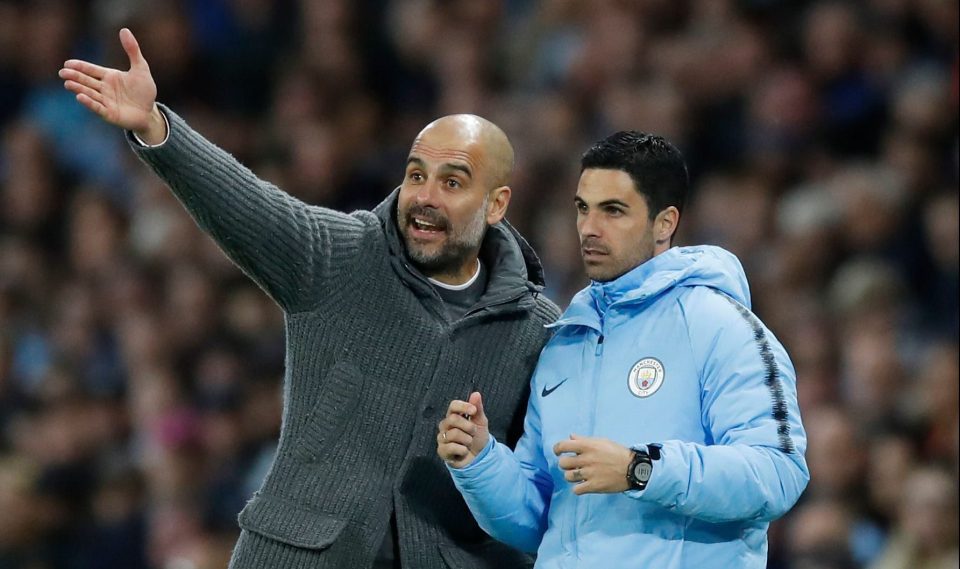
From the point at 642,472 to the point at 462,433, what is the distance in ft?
1.51

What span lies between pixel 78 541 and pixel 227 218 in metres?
4.80

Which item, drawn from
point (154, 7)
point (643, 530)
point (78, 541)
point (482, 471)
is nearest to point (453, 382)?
point (482, 471)

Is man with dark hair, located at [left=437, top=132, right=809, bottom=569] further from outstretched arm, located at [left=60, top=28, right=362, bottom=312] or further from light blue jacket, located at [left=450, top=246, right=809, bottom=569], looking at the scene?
outstretched arm, located at [left=60, top=28, right=362, bottom=312]

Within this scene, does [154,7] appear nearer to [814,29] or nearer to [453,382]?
[814,29]

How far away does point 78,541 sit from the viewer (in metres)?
8.18

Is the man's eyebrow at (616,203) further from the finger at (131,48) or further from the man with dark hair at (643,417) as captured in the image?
the finger at (131,48)

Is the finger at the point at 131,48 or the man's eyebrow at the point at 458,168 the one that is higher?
the man's eyebrow at the point at 458,168

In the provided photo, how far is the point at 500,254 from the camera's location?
14.4 ft

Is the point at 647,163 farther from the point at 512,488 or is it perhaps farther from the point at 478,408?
the point at 512,488

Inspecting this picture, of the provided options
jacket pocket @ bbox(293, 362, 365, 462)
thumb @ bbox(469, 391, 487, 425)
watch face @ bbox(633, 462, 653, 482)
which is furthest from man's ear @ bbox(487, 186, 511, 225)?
watch face @ bbox(633, 462, 653, 482)

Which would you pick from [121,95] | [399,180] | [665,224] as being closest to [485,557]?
[665,224]

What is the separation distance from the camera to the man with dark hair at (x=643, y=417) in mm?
3473

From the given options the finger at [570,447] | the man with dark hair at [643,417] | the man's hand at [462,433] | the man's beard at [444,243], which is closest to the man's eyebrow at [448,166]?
the man's beard at [444,243]

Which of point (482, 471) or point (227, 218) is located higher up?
point (227, 218)
